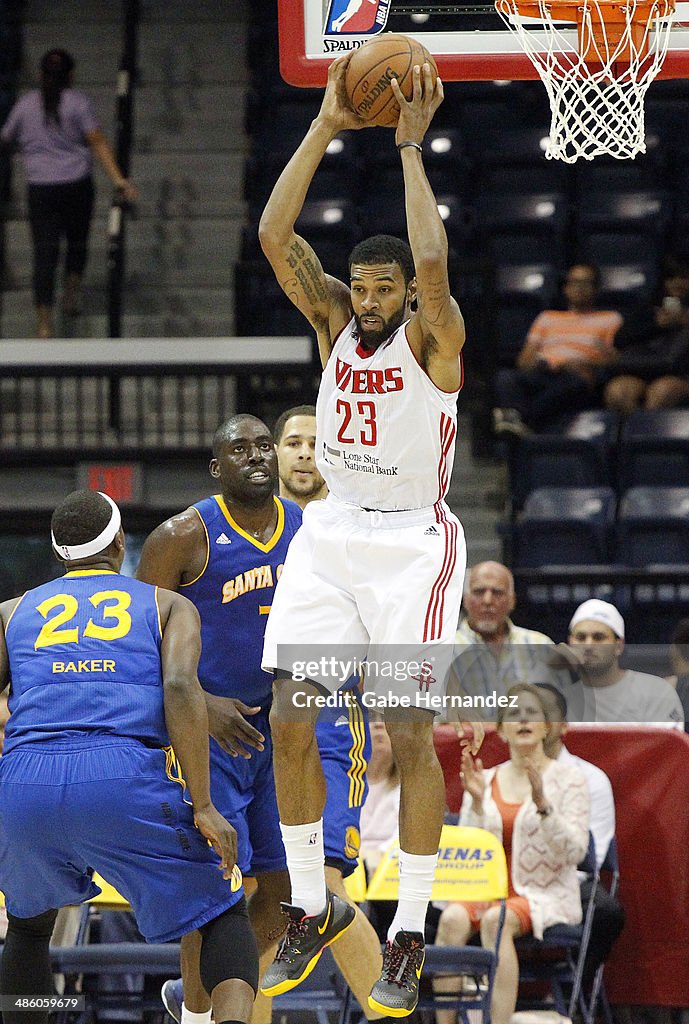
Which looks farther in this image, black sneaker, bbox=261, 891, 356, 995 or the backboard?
the backboard

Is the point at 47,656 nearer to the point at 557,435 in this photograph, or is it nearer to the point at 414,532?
the point at 414,532

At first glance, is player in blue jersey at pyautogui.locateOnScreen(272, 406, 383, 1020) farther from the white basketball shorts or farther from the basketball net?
the basketball net

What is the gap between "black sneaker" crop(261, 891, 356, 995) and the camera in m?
4.94

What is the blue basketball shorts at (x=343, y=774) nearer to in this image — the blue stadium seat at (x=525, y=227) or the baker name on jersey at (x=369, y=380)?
the baker name on jersey at (x=369, y=380)

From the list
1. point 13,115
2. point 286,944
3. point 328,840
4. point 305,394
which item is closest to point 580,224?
point 305,394

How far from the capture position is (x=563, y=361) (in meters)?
A: 10.7

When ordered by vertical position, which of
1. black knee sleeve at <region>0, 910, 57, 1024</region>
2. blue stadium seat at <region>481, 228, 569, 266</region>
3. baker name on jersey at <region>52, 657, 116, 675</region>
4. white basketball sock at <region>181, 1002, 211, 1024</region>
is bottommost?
white basketball sock at <region>181, 1002, 211, 1024</region>

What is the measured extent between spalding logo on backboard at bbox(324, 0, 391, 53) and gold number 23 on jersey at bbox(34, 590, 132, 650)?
2.11 metres

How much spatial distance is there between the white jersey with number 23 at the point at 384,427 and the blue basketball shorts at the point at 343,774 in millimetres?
1163

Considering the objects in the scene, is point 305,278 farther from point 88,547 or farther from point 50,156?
point 50,156

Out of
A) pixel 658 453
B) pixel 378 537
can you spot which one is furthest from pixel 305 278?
pixel 658 453

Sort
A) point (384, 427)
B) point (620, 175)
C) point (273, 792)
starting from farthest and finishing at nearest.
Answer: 1. point (620, 175)
2. point (273, 792)
3. point (384, 427)

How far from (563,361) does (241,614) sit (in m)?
5.44

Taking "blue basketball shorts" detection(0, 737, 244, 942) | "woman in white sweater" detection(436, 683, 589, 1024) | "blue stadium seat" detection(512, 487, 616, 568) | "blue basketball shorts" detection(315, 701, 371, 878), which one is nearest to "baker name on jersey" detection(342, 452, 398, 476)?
"blue basketball shorts" detection(0, 737, 244, 942)
